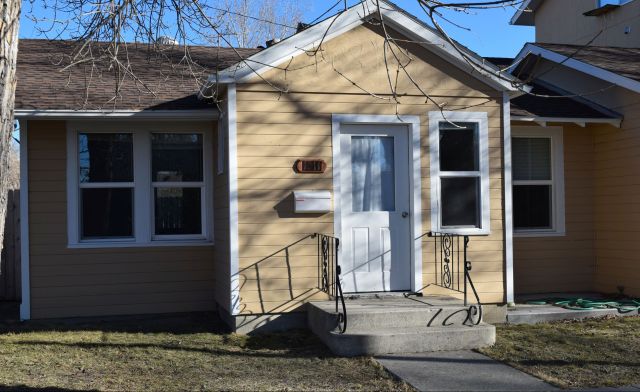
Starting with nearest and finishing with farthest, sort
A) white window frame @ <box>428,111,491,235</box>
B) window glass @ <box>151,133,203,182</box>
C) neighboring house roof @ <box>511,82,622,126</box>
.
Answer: white window frame @ <box>428,111,491,235</box>
window glass @ <box>151,133,203,182</box>
neighboring house roof @ <box>511,82,622,126</box>

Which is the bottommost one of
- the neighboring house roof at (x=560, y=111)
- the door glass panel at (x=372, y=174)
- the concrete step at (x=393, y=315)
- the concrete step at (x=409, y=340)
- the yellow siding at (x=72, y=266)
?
the concrete step at (x=409, y=340)

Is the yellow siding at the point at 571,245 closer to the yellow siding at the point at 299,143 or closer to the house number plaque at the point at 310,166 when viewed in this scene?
the yellow siding at the point at 299,143

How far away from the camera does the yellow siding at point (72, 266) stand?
894 cm

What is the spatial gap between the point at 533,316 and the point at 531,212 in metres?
2.42

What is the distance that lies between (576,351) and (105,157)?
6.49 meters

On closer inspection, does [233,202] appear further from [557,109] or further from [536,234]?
[557,109]

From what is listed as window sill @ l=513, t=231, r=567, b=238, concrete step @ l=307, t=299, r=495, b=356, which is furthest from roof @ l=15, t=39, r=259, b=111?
window sill @ l=513, t=231, r=567, b=238

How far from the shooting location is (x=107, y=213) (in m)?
9.26

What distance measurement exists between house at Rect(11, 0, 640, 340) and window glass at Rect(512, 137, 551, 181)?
60 centimetres

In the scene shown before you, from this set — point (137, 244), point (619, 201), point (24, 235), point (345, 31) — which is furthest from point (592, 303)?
point (24, 235)

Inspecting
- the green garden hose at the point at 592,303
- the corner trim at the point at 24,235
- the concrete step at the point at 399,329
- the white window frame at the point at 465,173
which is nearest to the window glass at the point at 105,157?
the corner trim at the point at 24,235

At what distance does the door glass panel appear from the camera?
852cm

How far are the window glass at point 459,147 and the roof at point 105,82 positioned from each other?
2904 millimetres

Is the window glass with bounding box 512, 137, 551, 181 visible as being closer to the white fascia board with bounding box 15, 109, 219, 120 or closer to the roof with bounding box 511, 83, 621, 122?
the roof with bounding box 511, 83, 621, 122
